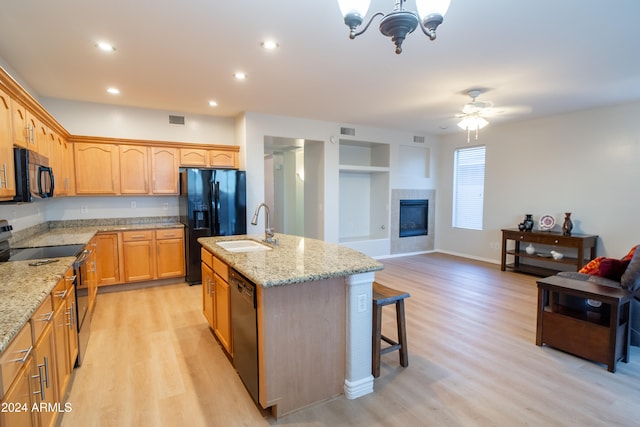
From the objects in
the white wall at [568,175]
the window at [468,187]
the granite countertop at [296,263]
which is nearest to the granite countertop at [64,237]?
the granite countertop at [296,263]

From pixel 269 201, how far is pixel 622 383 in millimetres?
7271

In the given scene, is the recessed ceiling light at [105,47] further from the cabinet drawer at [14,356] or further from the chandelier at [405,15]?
the cabinet drawer at [14,356]

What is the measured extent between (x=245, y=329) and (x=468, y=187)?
6.20 metres

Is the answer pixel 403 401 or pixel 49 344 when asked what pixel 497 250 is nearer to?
pixel 403 401

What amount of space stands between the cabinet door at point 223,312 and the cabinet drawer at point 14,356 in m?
1.24

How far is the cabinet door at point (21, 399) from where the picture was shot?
1198 mm

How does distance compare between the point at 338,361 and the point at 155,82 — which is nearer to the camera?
the point at 338,361

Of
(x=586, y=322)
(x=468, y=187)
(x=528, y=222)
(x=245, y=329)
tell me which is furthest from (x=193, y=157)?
(x=528, y=222)

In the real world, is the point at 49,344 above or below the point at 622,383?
above

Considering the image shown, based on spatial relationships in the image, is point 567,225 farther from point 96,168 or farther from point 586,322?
point 96,168

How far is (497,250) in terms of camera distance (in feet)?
21.3

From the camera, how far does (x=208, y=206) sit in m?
4.82

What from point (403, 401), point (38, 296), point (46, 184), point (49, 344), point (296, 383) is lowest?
point (403, 401)

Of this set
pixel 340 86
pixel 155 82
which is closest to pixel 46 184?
pixel 155 82
